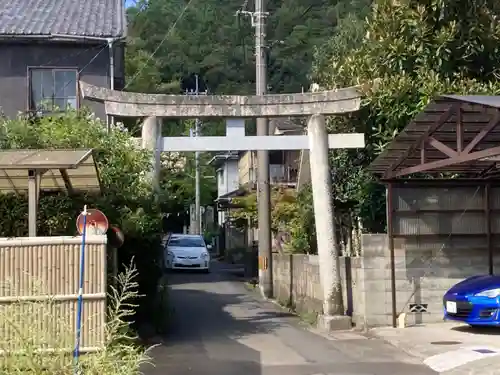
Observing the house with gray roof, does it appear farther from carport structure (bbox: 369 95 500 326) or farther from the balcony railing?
the balcony railing

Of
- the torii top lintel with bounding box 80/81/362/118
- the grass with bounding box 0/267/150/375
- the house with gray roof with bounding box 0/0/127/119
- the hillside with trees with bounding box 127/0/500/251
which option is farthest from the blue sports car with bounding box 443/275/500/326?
the house with gray roof with bounding box 0/0/127/119

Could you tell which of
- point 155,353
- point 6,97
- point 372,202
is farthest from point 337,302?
point 6,97

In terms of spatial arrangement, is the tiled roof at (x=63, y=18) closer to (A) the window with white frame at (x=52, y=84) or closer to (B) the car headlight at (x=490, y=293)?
(A) the window with white frame at (x=52, y=84)

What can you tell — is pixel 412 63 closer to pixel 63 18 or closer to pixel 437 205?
pixel 437 205

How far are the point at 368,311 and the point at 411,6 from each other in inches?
258

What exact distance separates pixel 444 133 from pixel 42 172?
21.6 feet

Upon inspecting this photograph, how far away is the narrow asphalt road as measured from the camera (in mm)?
10109

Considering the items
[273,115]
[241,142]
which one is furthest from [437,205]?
[241,142]

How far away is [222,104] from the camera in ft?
49.1

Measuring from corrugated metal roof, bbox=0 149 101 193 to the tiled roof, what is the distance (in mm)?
10094

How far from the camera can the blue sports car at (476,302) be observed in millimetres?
11930

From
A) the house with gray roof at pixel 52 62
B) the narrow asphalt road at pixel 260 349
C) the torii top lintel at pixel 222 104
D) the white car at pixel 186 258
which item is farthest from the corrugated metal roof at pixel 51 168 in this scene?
the white car at pixel 186 258

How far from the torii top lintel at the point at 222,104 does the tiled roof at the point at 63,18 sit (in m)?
7.34

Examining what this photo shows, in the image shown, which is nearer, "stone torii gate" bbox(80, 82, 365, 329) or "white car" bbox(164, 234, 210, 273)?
"stone torii gate" bbox(80, 82, 365, 329)
